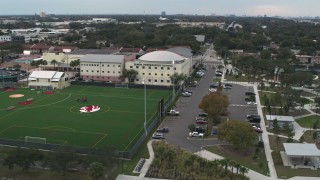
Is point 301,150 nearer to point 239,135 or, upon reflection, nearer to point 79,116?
point 239,135

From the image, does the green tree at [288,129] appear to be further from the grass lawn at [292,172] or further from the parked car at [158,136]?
the parked car at [158,136]

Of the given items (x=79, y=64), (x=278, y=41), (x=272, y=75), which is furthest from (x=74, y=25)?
(x=272, y=75)

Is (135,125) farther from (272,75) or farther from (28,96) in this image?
(272,75)

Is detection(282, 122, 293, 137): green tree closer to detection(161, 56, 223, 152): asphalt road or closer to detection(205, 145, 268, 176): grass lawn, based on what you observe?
detection(205, 145, 268, 176): grass lawn

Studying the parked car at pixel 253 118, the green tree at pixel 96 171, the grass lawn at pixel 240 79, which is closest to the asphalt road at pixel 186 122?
the parked car at pixel 253 118

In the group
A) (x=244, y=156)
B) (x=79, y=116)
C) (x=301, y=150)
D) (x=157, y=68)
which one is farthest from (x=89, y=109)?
(x=301, y=150)
